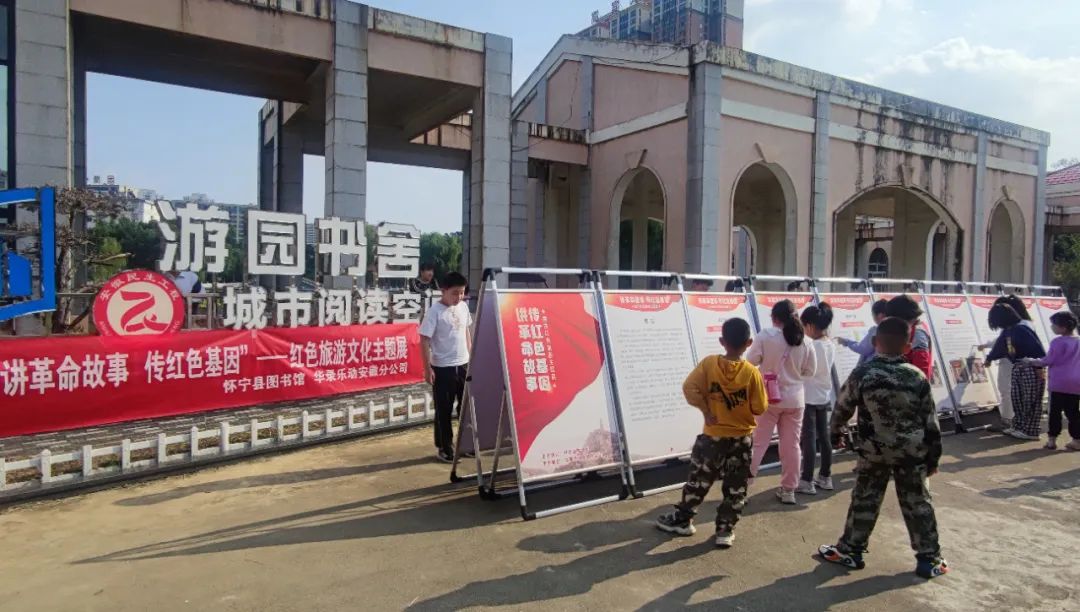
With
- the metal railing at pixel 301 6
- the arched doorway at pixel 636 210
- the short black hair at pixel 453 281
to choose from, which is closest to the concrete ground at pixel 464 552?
the short black hair at pixel 453 281

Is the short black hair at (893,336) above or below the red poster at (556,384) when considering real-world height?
above

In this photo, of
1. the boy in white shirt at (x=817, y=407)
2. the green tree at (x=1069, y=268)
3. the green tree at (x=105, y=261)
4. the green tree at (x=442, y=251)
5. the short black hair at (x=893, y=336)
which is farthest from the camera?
the green tree at (x=442, y=251)

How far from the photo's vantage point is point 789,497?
16.8ft

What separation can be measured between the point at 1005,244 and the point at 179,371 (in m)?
21.6

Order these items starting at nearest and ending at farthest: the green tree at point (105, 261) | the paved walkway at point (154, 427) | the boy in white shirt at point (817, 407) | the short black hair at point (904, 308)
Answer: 1. the short black hair at point (904, 308)
2. the boy in white shirt at point (817, 407)
3. the paved walkway at point (154, 427)
4. the green tree at point (105, 261)

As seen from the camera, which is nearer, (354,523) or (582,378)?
(354,523)

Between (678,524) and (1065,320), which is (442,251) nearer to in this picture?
(1065,320)

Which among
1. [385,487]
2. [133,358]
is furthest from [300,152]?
[385,487]

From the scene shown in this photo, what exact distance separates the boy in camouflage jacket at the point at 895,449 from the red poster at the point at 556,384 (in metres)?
1.79

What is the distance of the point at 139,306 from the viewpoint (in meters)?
6.20

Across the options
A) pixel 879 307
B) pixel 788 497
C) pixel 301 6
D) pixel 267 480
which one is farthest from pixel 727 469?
pixel 301 6

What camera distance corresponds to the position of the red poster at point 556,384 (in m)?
4.82

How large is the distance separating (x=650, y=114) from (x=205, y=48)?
8.48 m

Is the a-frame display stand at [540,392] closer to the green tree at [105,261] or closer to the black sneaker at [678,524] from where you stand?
the black sneaker at [678,524]
